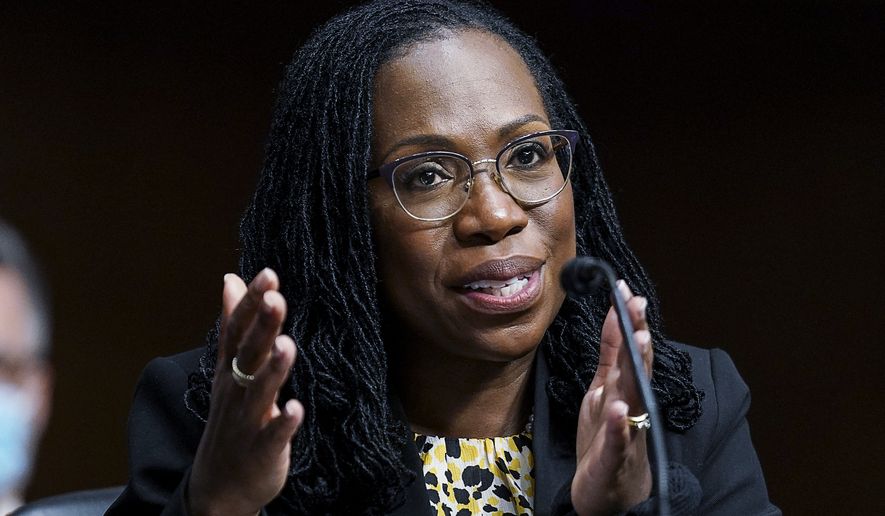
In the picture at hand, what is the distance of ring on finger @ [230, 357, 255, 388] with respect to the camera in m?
1.37

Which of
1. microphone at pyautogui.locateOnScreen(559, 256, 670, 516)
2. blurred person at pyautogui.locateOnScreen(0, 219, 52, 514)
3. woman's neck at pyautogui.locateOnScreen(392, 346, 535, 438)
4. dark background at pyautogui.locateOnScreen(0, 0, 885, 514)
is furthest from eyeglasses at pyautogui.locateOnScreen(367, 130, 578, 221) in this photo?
dark background at pyautogui.locateOnScreen(0, 0, 885, 514)

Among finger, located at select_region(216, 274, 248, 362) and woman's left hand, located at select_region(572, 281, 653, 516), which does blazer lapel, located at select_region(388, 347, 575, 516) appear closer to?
woman's left hand, located at select_region(572, 281, 653, 516)

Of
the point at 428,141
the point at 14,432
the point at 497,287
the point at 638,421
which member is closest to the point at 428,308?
the point at 497,287

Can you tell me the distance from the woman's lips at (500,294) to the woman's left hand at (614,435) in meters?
0.18

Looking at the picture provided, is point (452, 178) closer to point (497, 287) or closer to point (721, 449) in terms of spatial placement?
point (497, 287)

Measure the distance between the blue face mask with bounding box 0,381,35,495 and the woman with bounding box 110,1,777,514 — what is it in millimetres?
1198

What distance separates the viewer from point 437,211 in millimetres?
1757

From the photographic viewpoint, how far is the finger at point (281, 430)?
136 centimetres

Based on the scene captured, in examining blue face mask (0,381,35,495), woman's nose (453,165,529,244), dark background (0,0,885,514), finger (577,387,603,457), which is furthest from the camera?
dark background (0,0,885,514)

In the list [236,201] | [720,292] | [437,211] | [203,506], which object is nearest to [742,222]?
[720,292]

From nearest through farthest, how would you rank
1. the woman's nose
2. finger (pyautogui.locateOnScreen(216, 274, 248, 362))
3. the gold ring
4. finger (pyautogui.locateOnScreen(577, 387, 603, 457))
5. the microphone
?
the microphone < finger (pyautogui.locateOnScreen(216, 274, 248, 362)) < the gold ring < finger (pyautogui.locateOnScreen(577, 387, 603, 457)) < the woman's nose

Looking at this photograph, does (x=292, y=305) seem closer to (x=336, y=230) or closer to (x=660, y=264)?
(x=336, y=230)

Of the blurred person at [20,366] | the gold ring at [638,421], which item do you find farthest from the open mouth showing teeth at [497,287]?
the blurred person at [20,366]

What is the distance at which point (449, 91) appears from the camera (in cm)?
177
